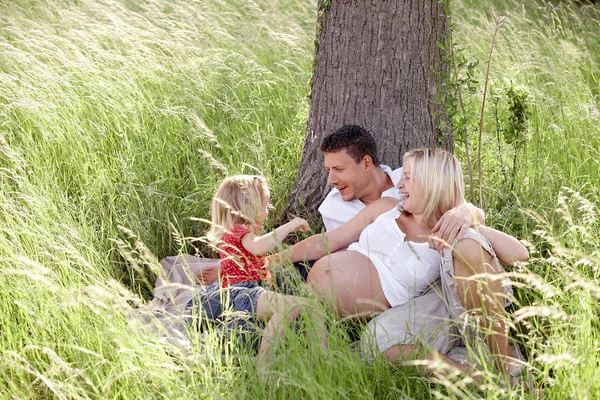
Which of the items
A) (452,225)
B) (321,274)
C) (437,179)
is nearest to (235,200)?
(321,274)

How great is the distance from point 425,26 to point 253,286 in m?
1.95

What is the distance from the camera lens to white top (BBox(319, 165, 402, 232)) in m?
4.54

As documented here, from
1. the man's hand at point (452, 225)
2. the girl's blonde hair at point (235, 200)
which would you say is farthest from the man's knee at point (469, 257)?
the girl's blonde hair at point (235, 200)

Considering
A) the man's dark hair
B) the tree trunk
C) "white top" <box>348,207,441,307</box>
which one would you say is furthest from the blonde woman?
the tree trunk

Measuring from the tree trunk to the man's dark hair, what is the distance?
0.36m

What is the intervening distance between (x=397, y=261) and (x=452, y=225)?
0.41 metres

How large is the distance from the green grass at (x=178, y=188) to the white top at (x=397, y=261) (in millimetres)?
530

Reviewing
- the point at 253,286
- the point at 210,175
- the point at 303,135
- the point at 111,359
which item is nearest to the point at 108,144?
the point at 210,175

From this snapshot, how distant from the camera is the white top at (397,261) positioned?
3.78 m

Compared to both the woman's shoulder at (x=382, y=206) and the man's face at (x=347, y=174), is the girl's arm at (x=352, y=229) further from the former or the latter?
the man's face at (x=347, y=174)

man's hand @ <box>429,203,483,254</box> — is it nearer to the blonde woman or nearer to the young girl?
the blonde woman

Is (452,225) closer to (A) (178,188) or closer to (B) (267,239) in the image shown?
(B) (267,239)

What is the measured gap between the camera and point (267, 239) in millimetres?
4145

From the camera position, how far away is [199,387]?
9.50 feet
